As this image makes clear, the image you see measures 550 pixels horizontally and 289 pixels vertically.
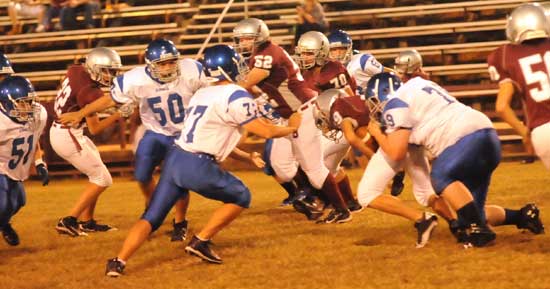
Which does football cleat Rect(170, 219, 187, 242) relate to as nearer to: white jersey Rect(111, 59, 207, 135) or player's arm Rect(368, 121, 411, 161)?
white jersey Rect(111, 59, 207, 135)

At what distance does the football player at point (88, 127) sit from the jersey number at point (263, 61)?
1227 millimetres

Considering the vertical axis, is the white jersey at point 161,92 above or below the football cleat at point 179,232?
above

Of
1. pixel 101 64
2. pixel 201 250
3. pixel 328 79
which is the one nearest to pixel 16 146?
pixel 101 64

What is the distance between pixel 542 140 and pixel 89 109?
364 centimetres

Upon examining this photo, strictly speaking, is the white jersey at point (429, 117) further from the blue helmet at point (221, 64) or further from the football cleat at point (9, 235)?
the football cleat at point (9, 235)

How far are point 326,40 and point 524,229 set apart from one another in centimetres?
269

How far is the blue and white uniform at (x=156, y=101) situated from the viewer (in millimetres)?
7098

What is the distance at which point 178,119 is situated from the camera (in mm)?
7285

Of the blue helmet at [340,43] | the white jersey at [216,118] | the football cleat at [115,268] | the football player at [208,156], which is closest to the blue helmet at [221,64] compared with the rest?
the football player at [208,156]

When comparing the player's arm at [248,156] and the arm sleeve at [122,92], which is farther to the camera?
the arm sleeve at [122,92]

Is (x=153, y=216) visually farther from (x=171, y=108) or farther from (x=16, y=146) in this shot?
(x=16, y=146)

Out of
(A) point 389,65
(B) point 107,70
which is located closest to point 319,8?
(A) point 389,65

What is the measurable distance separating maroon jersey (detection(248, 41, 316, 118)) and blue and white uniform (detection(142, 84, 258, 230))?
1.87 metres

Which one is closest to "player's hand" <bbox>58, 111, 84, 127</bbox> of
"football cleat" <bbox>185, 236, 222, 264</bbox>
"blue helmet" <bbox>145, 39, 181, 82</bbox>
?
"blue helmet" <bbox>145, 39, 181, 82</bbox>
